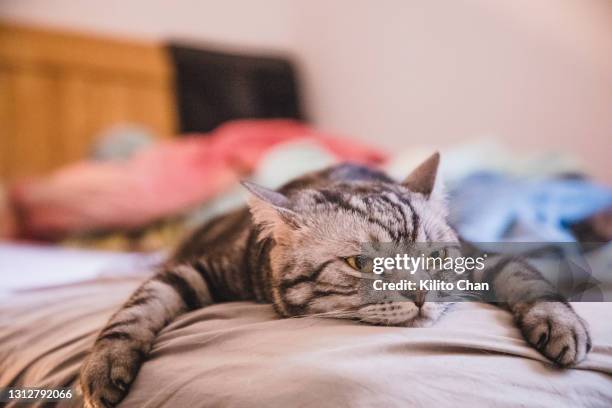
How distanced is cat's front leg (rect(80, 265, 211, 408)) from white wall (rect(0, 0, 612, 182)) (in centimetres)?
161

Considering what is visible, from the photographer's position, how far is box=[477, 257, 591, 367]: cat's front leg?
0.51m

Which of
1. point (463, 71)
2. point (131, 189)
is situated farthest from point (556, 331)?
point (463, 71)

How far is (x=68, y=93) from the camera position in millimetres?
2217

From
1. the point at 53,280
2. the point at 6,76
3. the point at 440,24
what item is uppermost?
the point at 440,24

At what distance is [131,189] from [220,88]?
104 centimetres

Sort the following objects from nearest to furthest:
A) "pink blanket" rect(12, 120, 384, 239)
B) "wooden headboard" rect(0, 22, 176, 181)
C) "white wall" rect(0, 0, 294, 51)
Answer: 1. "pink blanket" rect(12, 120, 384, 239)
2. "wooden headboard" rect(0, 22, 176, 181)
3. "white wall" rect(0, 0, 294, 51)

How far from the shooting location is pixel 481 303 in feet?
2.12

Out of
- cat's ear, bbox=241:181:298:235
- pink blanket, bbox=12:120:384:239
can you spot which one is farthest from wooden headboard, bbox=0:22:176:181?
cat's ear, bbox=241:181:298:235

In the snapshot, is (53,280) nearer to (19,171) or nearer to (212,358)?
(212,358)

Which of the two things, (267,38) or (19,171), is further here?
(267,38)

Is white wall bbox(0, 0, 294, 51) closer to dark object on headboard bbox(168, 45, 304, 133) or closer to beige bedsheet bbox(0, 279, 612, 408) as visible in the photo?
dark object on headboard bbox(168, 45, 304, 133)

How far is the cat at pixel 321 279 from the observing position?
54 centimetres

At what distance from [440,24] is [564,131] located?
0.78 metres

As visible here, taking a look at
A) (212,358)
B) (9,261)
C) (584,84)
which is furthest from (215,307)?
(584,84)
